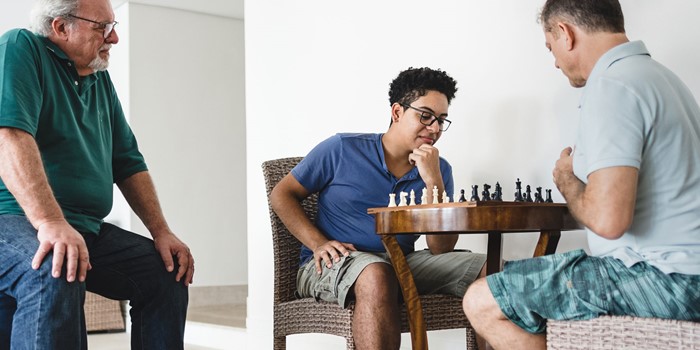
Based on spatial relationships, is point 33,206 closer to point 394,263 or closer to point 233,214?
point 394,263

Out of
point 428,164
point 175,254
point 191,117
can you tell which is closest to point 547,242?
point 428,164

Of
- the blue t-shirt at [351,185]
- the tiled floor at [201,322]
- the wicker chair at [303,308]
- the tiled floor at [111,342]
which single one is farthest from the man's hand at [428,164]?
the tiled floor at [111,342]

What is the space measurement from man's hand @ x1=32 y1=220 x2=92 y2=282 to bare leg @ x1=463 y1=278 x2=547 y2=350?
909mm

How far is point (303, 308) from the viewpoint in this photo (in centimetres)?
272

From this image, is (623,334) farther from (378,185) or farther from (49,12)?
(49,12)

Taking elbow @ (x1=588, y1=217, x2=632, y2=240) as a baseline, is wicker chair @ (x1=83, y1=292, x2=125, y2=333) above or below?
below

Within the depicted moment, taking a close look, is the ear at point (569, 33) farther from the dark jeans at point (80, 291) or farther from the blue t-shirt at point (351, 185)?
the dark jeans at point (80, 291)

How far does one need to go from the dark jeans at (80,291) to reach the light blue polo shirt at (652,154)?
3.90 feet

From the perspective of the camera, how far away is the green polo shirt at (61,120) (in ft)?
6.72

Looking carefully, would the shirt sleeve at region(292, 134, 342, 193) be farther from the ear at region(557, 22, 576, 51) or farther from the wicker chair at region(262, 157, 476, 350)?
the ear at region(557, 22, 576, 51)

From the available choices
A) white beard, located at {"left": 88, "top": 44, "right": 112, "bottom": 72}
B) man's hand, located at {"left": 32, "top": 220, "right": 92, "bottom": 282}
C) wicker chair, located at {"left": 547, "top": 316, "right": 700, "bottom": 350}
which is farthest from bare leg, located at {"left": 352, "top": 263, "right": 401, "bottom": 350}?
white beard, located at {"left": 88, "top": 44, "right": 112, "bottom": 72}

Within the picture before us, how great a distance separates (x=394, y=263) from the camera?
248cm

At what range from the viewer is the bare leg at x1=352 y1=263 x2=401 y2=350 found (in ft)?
8.04

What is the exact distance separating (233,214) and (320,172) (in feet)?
13.6
